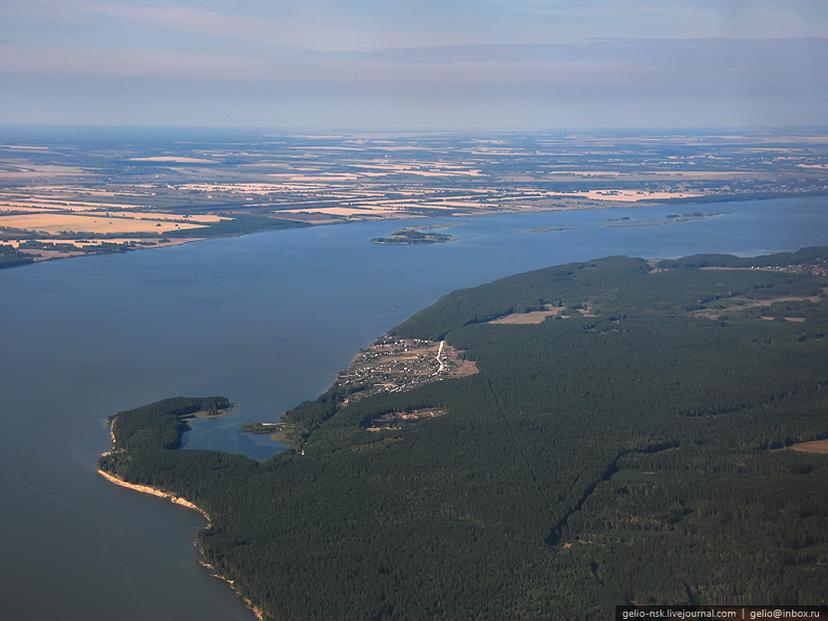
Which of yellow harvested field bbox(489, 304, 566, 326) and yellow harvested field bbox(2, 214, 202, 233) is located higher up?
yellow harvested field bbox(489, 304, 566, 326)

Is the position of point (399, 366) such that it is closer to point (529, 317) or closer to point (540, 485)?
point (529, 317)

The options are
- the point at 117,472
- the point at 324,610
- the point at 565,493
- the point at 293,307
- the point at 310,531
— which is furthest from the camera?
the point at 293,307

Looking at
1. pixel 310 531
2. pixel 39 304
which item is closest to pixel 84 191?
pixel 39 304

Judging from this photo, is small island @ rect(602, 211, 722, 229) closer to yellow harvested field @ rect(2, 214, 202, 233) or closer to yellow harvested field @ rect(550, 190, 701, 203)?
yellow harvested field @ rect(550, 190, 701, 203)

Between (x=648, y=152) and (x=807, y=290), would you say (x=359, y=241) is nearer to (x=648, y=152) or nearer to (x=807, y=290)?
(x=807, y=290)

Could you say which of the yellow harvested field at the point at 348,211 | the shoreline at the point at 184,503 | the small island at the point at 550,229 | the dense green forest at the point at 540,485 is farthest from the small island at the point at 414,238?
the shoreline at the point at 184,503

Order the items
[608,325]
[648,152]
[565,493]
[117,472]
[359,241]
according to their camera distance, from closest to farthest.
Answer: [565,493], [117,472], [608,325], [359,241], [648,152]

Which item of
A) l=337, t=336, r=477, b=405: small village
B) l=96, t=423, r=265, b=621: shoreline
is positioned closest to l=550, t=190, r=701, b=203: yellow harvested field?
l=337, t=336, r=477, b=405: small village
